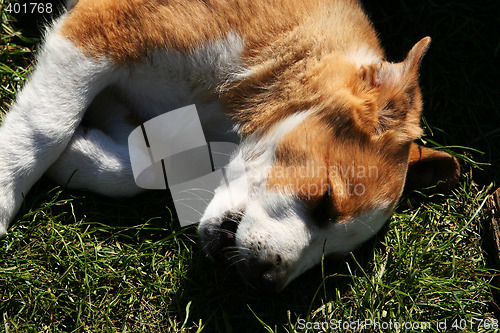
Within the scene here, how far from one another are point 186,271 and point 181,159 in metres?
0.75

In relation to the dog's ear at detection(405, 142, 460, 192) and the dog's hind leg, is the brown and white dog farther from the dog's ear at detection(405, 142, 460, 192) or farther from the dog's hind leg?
the dog's ear at detection(405, 142, 460, 192)

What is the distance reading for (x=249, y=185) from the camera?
11.2 feet

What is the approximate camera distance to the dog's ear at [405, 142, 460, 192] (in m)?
3.94

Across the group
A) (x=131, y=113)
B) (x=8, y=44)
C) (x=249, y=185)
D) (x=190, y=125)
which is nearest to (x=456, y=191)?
(x=249, y=185)

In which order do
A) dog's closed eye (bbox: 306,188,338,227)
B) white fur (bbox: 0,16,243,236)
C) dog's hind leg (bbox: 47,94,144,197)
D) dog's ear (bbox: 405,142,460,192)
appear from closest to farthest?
dog's closed eye (bbox: 306,188,338,227), white fur (bbox: 0,16,243,236), dog's hind leg (bbox: 47,94,144,197), dog's ear (bbox: 405,142,460,192)

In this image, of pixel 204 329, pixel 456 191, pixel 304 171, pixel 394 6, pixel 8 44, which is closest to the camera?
pixel 304 171

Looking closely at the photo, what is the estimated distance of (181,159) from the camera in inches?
148

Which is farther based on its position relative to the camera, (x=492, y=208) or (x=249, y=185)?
(x=492, y=208)

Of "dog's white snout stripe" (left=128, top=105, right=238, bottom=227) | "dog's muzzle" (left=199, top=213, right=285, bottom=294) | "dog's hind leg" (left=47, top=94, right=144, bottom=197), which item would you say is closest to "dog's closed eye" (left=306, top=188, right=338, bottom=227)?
"dog's muzzle" (left=199, top=213, right=285, bottom=294)

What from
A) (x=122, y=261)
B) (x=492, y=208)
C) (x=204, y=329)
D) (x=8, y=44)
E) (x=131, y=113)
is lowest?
(x=492, y=208)

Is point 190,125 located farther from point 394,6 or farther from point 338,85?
point 394,6

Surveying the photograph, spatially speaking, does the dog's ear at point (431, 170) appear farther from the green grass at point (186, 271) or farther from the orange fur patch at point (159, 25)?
the orange fur patch at point (159, 25)

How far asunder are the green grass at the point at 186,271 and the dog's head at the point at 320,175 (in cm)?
31

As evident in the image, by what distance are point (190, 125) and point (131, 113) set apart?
44 cm
